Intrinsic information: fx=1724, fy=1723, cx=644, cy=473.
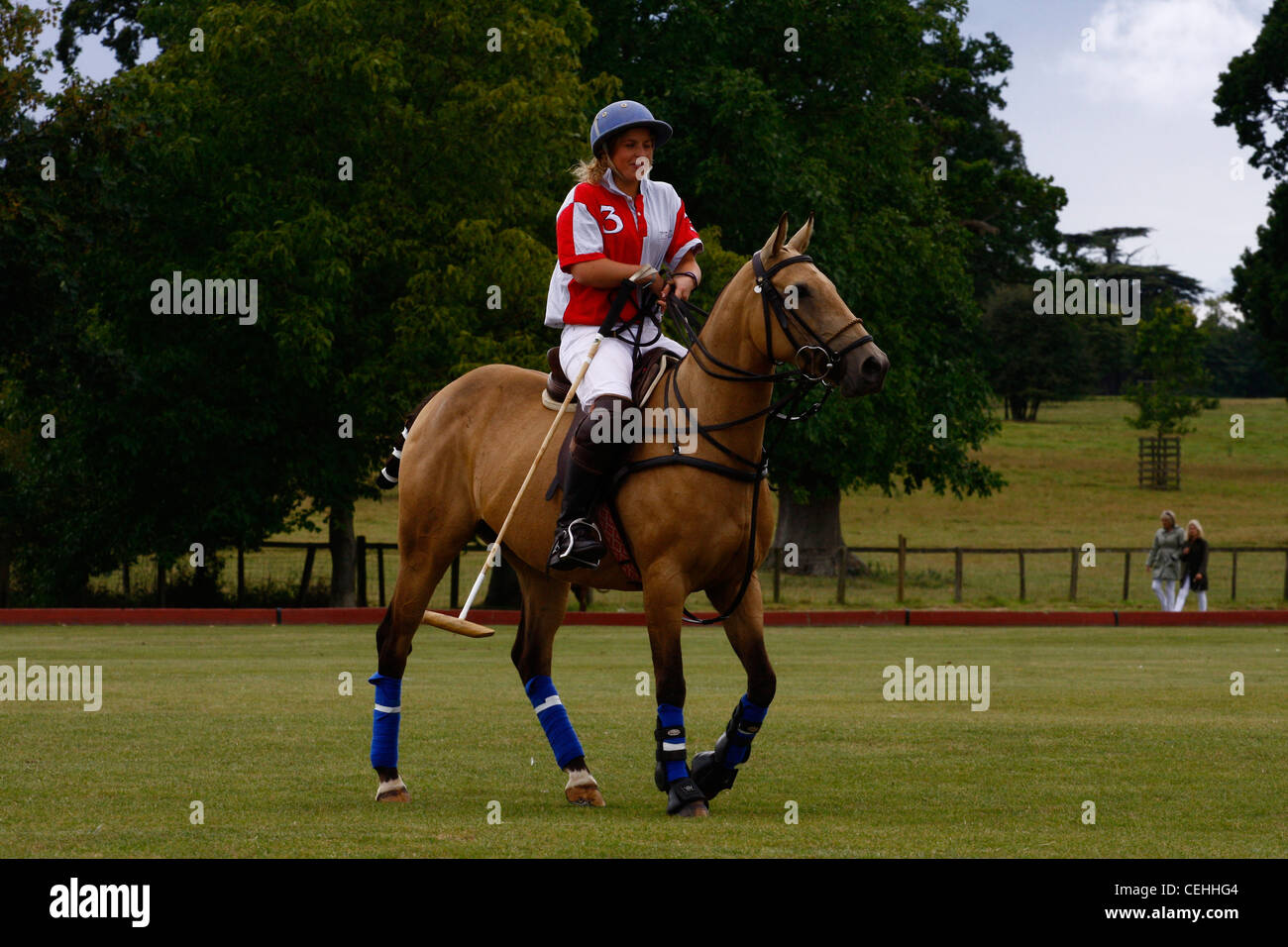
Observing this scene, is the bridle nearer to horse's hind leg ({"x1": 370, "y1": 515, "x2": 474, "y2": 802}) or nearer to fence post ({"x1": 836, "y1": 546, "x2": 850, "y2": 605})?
horse's hind leg ({"x1": 370, "y1": 515, "x2": 474, "y2": 802})

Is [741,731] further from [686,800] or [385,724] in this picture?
[385,724]

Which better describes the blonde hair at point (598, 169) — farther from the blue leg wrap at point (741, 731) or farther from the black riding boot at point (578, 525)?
the blue leg wrap at point (741, 731)

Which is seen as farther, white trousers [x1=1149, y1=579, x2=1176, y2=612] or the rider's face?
white trousers [x1=1149, y1=579, x2=1176, y2=612]

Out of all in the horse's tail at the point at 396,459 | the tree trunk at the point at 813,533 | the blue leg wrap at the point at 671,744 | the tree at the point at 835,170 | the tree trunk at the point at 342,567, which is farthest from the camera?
the tree trunk at the point at 813,533

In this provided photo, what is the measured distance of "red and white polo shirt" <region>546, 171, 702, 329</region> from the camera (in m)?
8.98

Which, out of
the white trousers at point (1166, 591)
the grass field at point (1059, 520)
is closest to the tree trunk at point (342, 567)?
the grass field at point (1059, 520)

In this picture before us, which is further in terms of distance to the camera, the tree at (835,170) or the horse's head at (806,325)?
the tree at (835,170)

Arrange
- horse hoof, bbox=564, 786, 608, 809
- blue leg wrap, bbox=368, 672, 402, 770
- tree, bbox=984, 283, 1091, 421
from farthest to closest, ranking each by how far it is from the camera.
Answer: tree, bbox=984, 283, 1091, 421 < blue leg wrap, bbox=368, 672, 402, 770 < horse hoof, bbox=564, 786, 608, 809

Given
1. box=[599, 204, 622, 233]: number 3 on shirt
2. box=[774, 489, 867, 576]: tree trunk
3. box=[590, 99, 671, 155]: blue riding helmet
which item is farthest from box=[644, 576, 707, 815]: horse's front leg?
box=[774, 489, 867, 576]: tree trunk

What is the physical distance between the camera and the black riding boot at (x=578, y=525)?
858 cm

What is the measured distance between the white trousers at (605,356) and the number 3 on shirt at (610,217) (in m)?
0.49

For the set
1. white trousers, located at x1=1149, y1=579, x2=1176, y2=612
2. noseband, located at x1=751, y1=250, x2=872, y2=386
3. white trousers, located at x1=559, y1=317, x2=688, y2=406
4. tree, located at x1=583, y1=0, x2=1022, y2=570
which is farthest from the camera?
tree, located at x1=583, y1=0, x2=1022, y2=570

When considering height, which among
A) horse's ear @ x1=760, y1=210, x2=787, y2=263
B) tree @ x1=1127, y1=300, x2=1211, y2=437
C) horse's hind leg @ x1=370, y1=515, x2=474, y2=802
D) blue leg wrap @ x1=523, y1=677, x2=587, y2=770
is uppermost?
tree @ x1=1127, y1=300, x2=1211, y2=437

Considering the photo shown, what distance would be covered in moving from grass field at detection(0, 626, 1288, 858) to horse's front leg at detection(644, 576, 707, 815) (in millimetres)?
156
